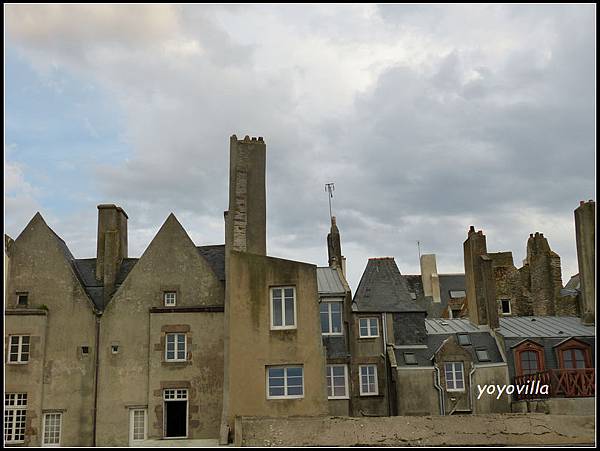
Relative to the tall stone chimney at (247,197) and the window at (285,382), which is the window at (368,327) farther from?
the window at (285,382)

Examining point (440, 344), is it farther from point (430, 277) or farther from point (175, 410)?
point (430, 277)

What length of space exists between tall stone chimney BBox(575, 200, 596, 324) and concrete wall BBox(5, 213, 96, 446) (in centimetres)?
2495

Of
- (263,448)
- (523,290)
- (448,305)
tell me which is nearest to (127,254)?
(263,448)

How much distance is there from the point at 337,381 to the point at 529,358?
A: 32.0 ft

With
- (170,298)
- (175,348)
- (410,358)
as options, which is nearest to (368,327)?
(410,358)

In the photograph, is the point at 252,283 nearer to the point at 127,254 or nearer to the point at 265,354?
the point at 265,354

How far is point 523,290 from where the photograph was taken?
4409 cm

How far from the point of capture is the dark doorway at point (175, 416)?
96.8 ft

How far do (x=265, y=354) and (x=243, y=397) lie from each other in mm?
1708

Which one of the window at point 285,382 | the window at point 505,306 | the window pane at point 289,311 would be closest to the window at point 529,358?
the window at point 505,306

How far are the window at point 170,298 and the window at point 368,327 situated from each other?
955cm

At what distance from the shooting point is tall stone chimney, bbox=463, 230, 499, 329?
1435 inches

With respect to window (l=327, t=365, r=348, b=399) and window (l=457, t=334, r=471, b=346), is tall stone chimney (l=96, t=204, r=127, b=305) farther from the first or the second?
window (l=457, t=334, r=471, b=346)

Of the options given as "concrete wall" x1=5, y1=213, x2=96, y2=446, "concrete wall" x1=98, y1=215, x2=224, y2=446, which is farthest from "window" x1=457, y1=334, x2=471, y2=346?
"concrete wall" x1=5, y1=213, x2=96, y2=446
